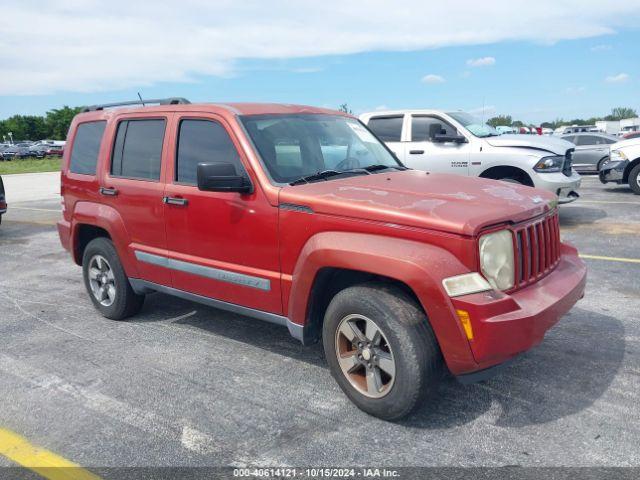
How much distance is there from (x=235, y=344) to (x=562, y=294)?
2551mm

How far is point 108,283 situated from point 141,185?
1.23m

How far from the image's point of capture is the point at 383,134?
1014cm

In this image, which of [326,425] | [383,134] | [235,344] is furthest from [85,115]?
[383,134]

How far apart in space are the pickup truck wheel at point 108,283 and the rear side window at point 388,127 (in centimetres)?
606

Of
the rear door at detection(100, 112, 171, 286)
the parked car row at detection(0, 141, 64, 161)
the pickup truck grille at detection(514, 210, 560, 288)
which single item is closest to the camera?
the pickup truck grille at detection(514, 210, 560, 288)

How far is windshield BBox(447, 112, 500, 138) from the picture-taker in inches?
375

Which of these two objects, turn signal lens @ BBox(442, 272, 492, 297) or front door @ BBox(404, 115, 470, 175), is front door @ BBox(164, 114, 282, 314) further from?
front door @ BBox(404, 115, 470, 175)

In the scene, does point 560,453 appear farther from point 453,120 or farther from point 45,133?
point 45,133

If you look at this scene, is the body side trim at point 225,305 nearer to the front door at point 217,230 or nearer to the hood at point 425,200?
the front door at point 217,230

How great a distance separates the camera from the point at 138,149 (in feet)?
15.8

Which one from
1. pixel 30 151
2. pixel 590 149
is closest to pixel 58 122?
pixel 30 151

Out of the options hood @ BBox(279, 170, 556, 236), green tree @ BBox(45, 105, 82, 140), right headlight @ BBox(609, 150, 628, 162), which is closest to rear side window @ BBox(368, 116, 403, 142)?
right headlight @ BBox(609, 150, 628, 162)

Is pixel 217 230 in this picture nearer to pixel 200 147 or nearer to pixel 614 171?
pixel 200 147

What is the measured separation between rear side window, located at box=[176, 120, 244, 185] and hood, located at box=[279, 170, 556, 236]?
726 mm
